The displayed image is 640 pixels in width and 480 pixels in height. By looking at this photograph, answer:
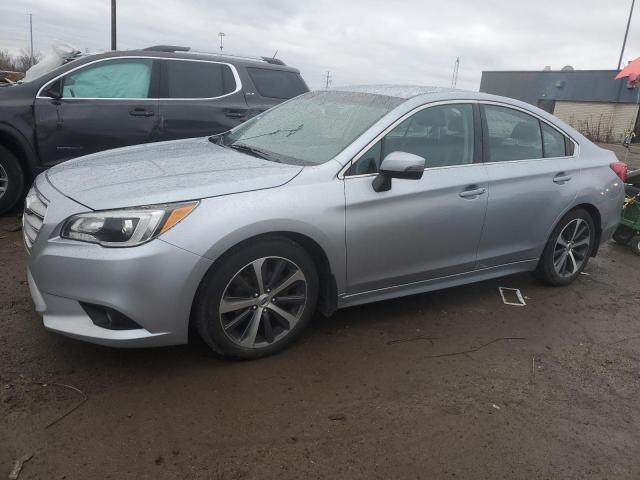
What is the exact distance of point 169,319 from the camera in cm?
278

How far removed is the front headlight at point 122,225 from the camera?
2.69 meters

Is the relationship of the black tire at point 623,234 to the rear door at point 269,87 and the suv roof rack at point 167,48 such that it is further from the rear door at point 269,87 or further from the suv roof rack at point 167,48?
the suv roof rack at point 167,48

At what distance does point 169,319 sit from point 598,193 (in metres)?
3.74

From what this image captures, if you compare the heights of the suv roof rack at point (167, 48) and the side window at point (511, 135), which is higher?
the suv roof rack at point (167, 48)

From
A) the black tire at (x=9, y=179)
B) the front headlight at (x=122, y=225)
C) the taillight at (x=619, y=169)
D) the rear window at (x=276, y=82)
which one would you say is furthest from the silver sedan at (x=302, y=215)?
the rear window at (x=276, y=82)

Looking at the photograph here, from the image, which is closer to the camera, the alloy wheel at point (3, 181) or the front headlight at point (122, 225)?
the front headlight at point (122, 225)

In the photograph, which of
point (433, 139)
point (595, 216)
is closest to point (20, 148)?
point (433, 139)

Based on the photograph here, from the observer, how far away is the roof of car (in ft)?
12.6

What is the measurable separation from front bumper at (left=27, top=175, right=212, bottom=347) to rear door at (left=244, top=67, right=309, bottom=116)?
413cm

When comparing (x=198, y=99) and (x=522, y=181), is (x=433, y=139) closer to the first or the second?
(x=522, y=181)

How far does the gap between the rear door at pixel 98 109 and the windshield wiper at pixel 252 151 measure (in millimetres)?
2475

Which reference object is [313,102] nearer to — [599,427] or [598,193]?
[598,193]

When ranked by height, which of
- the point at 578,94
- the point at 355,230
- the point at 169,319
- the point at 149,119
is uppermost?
the point at 578,94

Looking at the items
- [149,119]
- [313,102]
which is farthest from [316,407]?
[149,119]
